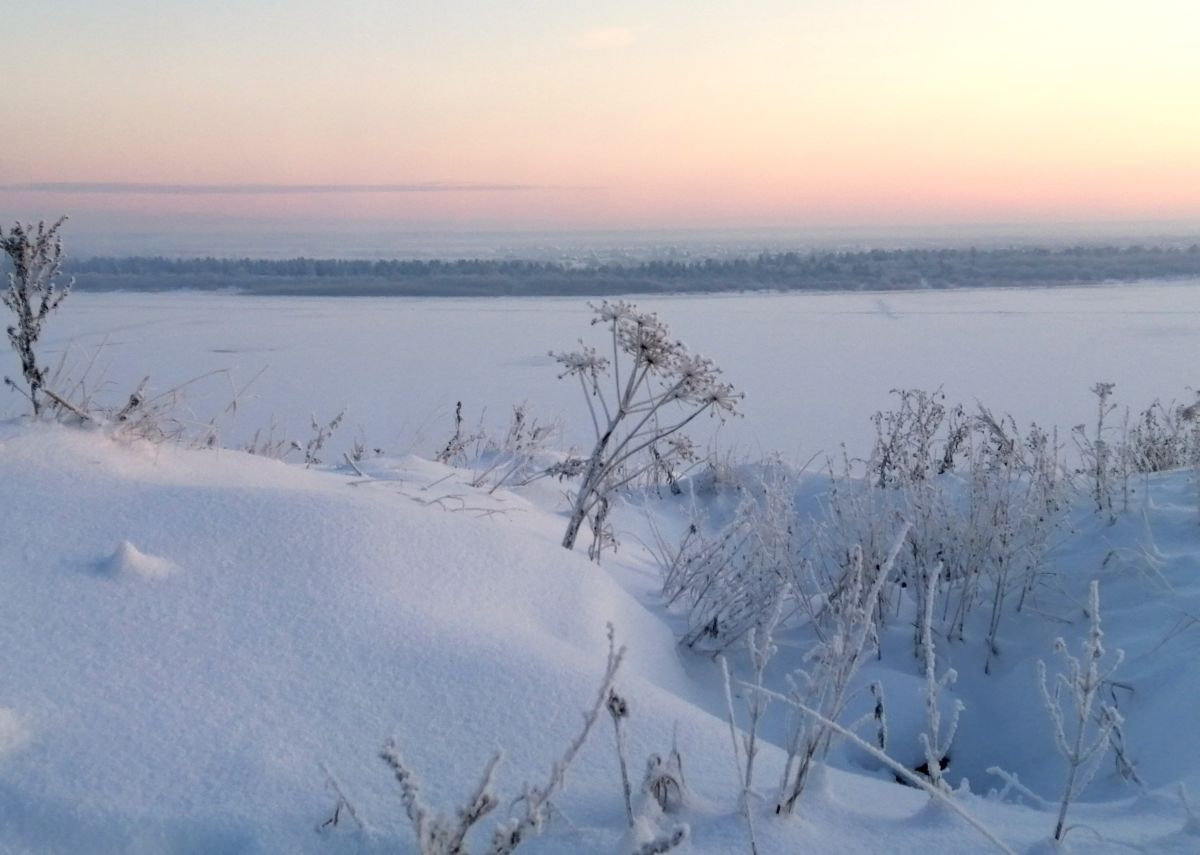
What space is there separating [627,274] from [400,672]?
24.0 meters

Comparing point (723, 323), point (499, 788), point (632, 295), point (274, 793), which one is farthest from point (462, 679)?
point (632, 295)

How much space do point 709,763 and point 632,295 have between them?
20.4 metres

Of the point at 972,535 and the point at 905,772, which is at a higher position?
the point at 905,772

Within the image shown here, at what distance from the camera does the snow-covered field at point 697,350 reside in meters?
9.74

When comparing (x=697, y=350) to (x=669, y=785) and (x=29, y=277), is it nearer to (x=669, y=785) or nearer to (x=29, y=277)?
(x=29, y=277)

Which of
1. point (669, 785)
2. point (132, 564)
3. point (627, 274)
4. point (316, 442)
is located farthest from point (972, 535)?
point (627, 274)

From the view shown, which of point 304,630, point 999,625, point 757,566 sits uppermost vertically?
point 304,630

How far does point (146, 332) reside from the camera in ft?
51.4

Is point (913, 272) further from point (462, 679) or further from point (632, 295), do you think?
point (462, 679)

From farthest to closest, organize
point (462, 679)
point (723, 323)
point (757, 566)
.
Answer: point (723, 323)
point (757, 566)
point (462, 679)

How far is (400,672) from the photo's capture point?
2234mm

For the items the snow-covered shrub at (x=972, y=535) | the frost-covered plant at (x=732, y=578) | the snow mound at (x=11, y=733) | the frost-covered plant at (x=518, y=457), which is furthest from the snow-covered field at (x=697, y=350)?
the snow mound at (x=11, y=733)

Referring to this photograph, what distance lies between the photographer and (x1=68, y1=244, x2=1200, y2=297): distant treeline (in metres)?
23.6

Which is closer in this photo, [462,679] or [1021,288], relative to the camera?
[462,679]
